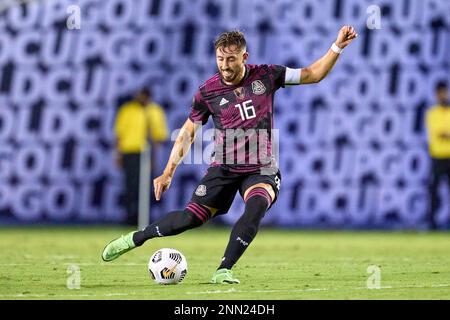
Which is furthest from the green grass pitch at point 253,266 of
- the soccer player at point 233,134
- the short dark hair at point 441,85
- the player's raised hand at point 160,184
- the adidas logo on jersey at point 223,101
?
the short dark hair at point 441,85

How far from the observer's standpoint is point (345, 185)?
20.4 metres

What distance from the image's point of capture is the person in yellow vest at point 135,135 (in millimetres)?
19922

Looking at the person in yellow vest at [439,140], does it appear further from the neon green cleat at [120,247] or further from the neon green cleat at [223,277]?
the neon green cleat at [223,277]

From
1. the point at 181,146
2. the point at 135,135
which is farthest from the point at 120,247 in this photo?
the point at 135,135

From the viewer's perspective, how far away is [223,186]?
34.9 feet

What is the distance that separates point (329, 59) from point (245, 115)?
94 centimetres

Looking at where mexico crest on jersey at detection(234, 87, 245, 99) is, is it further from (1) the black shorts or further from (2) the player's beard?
→ (1) the black shorts

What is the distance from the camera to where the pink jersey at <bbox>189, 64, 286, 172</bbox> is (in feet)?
34.9

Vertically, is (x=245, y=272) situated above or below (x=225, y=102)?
below

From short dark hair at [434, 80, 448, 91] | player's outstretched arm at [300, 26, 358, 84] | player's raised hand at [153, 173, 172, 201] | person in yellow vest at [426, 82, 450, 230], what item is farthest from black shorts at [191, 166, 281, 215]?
short dark hair at [434, 80, 448, 91]

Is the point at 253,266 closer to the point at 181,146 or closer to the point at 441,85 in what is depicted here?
the point at 181,146

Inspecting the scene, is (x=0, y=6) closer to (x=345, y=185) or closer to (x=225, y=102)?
(x=345, y=185)
